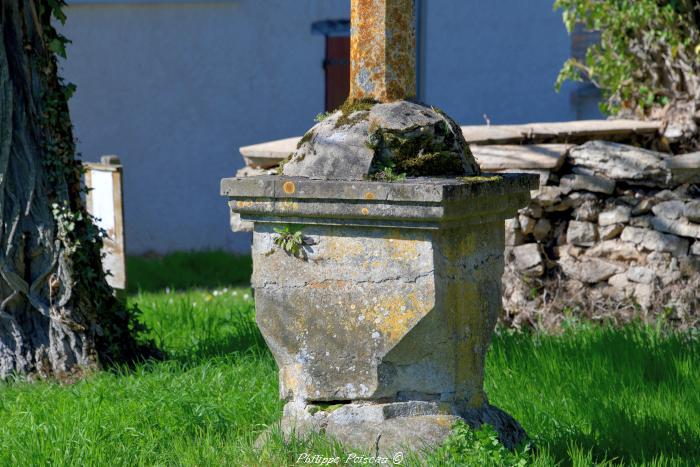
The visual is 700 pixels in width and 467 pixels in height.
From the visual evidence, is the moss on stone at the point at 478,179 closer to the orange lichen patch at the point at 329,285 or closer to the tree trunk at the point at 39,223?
the orange lichen patch at the point at 329,285

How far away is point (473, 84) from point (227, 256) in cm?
304

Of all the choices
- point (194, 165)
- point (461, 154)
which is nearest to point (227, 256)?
point (194, 165)

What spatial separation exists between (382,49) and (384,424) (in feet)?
4.18

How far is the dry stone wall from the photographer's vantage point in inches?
247

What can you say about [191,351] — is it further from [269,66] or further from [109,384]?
[269,66]

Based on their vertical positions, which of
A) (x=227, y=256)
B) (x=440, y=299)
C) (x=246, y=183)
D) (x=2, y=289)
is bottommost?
(x=227, y=256)

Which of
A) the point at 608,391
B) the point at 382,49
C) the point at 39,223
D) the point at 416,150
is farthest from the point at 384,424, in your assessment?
the point at 39,223

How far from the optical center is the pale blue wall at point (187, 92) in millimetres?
10422

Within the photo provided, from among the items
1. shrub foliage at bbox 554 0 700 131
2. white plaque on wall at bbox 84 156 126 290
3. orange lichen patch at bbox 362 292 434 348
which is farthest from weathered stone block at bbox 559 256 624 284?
orange lichen patch at bbox 362 292 434 348

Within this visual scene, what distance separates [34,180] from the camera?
5.05 meters

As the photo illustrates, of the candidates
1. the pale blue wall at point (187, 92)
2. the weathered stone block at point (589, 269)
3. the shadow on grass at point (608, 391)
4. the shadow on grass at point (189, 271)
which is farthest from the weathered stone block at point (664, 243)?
the shadow on grass at point (189, 271)

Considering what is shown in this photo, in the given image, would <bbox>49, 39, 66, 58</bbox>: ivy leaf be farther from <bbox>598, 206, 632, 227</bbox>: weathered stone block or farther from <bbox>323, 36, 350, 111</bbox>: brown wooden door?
<bbox>323, 36, 350, 111</bbox>: brown wooden door

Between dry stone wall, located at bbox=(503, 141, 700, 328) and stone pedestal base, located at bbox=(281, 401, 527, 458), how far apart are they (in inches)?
125

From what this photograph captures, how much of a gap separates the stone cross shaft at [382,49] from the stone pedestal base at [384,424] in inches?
41.8
